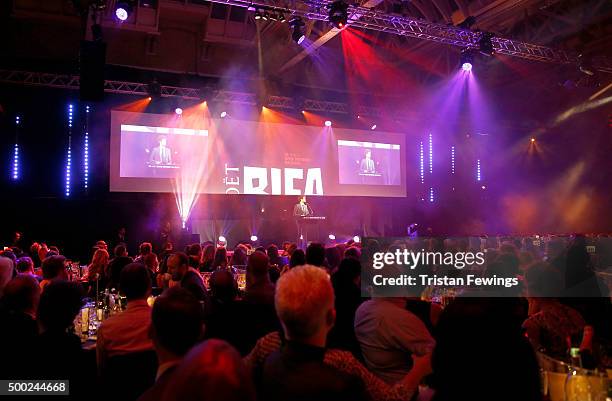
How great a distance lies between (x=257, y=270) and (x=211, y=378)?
2.82 metres

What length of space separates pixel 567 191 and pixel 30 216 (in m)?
15.3

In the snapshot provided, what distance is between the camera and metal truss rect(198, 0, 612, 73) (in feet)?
26.1

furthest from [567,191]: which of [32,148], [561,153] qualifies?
[32,148]

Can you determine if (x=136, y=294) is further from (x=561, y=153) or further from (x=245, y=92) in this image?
(x=561, y=153)

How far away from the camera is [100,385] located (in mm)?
2625

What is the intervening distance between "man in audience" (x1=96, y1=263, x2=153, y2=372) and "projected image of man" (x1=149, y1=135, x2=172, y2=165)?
29.0ft

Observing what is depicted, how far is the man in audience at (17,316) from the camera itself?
236 centimetres

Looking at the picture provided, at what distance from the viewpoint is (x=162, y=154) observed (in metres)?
11.4

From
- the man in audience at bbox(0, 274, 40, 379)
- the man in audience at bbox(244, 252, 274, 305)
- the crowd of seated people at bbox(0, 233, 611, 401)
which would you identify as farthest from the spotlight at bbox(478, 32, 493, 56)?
the man in audience at bbox(0, 274, 40, 379)

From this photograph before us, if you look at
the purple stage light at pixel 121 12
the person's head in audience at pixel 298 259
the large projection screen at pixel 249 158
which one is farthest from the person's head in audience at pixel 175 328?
the large projection screen at pixel 249 158

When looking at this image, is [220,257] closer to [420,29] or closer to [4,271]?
[4,271]

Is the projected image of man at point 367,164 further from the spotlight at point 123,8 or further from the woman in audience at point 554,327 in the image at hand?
the woman in audience at point 554,327

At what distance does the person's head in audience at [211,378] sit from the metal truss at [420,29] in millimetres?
7302

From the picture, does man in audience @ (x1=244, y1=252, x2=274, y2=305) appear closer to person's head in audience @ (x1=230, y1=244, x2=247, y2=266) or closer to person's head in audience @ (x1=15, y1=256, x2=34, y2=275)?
person's head in audience @ (x1=15, y1=256, x2=34, y2=275)
